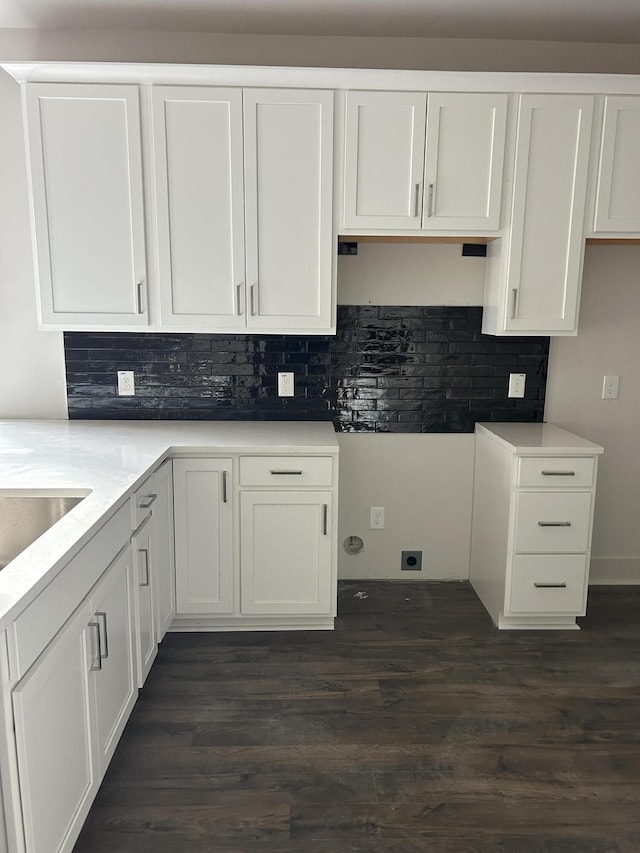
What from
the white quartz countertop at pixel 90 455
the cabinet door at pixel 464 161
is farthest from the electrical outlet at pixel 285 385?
the cabinet door at pixel 464 161

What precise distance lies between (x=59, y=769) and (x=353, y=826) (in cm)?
84

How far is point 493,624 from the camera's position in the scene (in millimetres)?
2912

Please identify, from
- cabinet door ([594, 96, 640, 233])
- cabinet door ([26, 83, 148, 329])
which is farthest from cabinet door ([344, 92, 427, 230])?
Result: cabinet door ([26, 83, 148, 329])

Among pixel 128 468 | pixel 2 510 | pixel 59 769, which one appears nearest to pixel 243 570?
pixel 128 468

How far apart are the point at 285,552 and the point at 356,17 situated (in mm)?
2286

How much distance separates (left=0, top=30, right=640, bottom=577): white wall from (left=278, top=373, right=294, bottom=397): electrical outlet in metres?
0.38

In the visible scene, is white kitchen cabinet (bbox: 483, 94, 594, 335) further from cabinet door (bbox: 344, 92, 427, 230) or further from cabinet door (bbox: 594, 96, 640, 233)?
cabinet door (bbox: 344, 92, 427, 230)

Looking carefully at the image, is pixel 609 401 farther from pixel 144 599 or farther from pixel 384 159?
pixel 144 599

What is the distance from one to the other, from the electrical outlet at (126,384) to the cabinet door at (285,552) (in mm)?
865

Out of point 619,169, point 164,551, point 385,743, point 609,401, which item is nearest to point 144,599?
point 164,551

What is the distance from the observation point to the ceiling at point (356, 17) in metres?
2.54

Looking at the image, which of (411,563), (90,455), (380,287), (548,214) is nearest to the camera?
(90,455)

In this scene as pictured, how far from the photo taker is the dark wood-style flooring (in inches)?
70.2

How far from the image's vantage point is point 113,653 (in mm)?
1896
